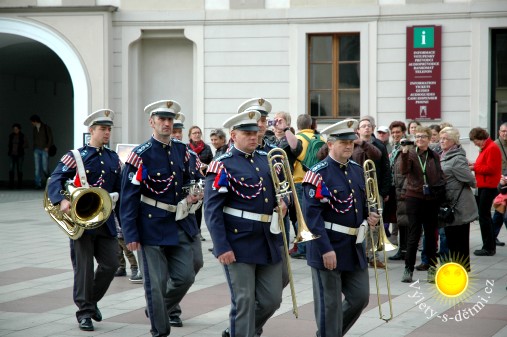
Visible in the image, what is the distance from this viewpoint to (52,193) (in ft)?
28.5

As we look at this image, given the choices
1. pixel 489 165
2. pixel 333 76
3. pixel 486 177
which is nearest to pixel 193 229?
pixel 489 165

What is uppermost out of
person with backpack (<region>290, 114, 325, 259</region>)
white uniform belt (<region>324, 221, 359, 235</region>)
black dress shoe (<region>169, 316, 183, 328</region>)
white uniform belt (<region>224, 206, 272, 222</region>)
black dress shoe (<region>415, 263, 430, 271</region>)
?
person with backpack (<region>290, 114, 325, 259</region>)

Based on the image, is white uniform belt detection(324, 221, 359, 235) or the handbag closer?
white uniform belt detection(324, 221, 359, 235)

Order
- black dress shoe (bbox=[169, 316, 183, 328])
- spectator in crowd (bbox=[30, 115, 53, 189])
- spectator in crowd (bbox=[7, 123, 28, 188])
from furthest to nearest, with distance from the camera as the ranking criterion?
spectator in crowd (bbox=[7, 123, 28, 188]), spectator in crowd (bbox=[30, 115, 53, 189]), black dress shoe (bbox=[169, 316, 183, 328])

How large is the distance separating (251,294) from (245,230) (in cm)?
47

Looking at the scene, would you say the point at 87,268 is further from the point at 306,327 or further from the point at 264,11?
the point at 264,11

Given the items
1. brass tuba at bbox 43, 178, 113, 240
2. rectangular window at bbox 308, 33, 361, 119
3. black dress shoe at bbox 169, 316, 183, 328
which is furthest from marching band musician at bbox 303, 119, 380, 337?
rectangular window at bbox 308, 33, 361, 119

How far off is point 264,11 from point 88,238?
12782mm

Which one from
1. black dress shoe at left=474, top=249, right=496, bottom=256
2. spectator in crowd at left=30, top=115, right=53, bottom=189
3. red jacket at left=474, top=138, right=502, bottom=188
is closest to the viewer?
black dress shoe at left=474, top=249, right=496, bottom=256

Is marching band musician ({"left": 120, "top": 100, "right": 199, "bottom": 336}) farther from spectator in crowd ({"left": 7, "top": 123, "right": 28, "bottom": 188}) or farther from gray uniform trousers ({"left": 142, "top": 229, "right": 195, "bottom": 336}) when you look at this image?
spectator in crowd ({"left": 7, "top": 123, "right": 28, "bottom": 188})

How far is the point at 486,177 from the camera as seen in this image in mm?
13609

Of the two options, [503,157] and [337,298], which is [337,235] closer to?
[337,298]

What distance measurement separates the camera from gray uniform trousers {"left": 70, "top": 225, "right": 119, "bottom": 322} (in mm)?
8594

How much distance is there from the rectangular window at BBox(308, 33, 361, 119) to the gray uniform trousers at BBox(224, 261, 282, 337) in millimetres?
13788
